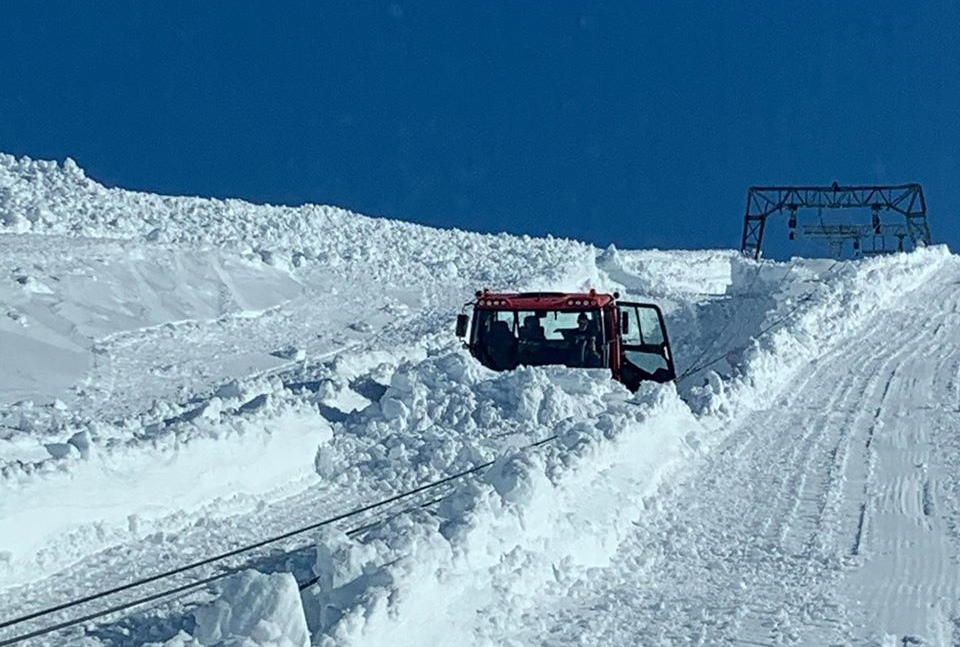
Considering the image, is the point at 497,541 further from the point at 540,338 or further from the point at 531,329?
the point at 531,329

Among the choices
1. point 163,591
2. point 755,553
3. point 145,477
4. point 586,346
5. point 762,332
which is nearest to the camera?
point 163,591

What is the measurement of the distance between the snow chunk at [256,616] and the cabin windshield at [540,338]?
9183mm

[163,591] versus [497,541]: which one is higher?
[497,541]

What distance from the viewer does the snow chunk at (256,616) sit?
16.9 ft

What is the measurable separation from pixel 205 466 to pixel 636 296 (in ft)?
92.7

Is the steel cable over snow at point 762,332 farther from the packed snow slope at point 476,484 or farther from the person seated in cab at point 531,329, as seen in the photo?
the person seated in cab at point 531,329

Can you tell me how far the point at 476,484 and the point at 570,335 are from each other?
23.6 feet

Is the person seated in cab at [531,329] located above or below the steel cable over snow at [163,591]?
above

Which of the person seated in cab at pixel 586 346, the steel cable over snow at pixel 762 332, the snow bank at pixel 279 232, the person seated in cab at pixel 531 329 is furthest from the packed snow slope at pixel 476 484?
the snow bank at pixel 279 232

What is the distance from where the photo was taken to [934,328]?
22016 mm

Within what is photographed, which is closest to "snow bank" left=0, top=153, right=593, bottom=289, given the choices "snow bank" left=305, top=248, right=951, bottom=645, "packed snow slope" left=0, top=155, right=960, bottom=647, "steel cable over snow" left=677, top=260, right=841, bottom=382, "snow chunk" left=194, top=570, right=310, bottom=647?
"packed snow slope" left=0, top=155, right=960, bottom=647

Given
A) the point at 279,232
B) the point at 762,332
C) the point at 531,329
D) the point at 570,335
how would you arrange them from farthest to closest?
the point at 279,232 < the point at 762,332 < the point at 531,329 < the point at 570,335

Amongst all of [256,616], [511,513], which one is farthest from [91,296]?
[256,616]

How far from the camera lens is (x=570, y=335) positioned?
47.9 feet
